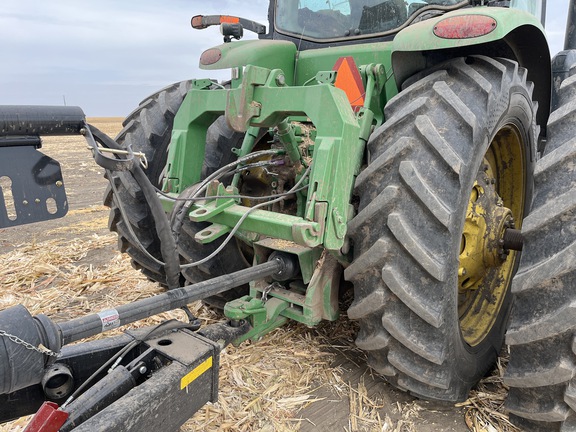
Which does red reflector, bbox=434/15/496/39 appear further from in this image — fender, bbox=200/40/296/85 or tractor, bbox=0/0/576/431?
fender, bbox=200/40/296/85

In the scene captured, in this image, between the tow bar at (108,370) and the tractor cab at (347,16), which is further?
the tractor cab at (347,16)

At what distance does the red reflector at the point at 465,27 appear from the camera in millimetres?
2037

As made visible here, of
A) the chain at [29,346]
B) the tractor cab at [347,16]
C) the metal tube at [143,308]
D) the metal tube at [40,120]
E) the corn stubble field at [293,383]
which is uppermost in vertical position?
the tractor cab at [347,16]

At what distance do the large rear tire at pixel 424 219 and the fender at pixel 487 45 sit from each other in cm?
10

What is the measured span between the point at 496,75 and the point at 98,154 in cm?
176

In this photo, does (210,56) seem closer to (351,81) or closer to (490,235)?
(351,81)

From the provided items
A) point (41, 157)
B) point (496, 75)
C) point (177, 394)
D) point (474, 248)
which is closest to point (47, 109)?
point (41, 157)

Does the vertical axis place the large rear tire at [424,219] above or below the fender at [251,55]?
below

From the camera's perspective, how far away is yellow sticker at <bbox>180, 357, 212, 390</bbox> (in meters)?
1.68

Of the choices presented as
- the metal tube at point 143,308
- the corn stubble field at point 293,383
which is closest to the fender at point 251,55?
the metal tube at point 143,308

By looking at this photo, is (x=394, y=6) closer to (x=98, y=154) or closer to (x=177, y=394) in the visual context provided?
(x=98, y=154)

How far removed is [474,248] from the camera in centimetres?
258

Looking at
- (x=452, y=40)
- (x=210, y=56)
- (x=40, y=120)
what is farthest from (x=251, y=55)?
(x=40, y=120)

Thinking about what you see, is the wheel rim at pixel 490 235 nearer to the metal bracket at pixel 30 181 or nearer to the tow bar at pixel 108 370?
the tow bar at pixel 108 370
